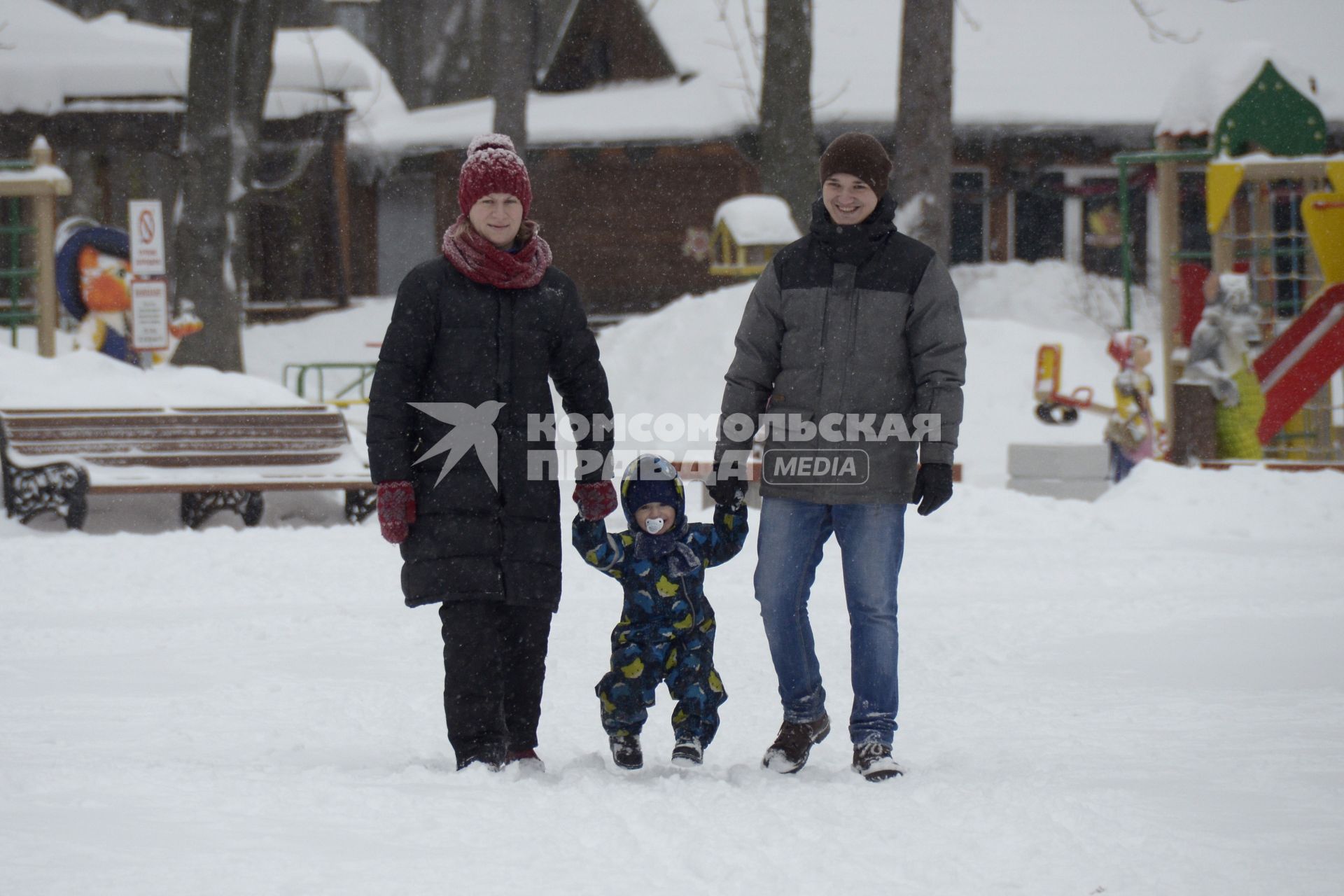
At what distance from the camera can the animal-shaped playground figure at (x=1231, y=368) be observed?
10711 millimetres

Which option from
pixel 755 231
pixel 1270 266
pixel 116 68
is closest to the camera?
pixel 1270 266

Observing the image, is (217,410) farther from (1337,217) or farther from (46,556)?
(1337,217)

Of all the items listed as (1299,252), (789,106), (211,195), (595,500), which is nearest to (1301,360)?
(1299,252)

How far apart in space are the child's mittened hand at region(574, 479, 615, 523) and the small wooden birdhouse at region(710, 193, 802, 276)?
1096 centimetres

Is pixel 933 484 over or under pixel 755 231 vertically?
Result: under

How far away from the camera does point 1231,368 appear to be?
10.8m

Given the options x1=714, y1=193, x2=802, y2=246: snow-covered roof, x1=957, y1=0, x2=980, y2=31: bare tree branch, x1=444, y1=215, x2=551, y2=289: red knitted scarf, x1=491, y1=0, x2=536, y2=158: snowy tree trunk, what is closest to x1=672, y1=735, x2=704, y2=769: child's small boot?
x1=444, y1=215, x2=551, y2=289: red knitted scarf

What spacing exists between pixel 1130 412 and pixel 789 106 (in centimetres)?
→ 682

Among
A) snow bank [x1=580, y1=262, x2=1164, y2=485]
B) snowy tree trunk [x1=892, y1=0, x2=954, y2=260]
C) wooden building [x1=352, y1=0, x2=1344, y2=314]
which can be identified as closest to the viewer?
snowy tree trunk [x1=892, y1=0, x2=954, y2=260]

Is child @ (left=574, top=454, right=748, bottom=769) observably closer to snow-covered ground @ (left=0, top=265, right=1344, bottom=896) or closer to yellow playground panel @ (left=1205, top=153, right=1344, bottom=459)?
snow-covered ground @ (left=0, top=265, right=1344, bottom=896)

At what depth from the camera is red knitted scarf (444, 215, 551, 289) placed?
4.36m

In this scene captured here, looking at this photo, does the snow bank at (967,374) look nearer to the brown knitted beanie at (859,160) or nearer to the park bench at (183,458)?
the park bench at (183,458)

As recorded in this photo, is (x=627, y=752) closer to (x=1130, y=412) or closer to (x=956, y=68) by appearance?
(x=1130, y=412)

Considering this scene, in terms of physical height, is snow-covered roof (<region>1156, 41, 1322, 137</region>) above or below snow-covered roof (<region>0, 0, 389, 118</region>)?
below
